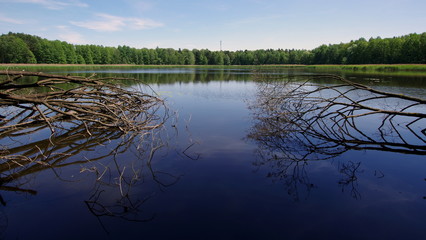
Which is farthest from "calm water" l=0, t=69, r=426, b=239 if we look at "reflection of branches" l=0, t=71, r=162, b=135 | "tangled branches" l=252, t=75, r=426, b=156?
"reflection of branches" l=0, t=71, r=162, b=135

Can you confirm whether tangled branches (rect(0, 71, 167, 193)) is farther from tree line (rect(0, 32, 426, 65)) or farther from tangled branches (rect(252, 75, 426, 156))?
tree line (rect(0, 32, 426, 65))

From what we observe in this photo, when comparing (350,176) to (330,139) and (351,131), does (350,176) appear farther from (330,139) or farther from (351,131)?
(351,131)

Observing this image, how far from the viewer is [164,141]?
8086 millimetres

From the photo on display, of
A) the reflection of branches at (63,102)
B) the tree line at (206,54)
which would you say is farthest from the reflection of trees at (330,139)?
the tree line at (206,54)

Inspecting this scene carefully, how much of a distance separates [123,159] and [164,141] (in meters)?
1.81

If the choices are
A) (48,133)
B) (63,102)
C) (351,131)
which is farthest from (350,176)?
(48,133)

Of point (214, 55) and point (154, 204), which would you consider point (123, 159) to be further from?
point (214, 55)

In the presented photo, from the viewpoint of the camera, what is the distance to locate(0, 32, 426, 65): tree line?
7269cm

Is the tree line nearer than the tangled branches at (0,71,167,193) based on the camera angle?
No

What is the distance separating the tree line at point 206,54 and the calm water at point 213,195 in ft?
278

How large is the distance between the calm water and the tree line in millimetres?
84828

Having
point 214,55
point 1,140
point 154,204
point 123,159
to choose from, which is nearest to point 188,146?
point 123,159

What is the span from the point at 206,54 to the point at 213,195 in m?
143

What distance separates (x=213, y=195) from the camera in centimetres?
482
